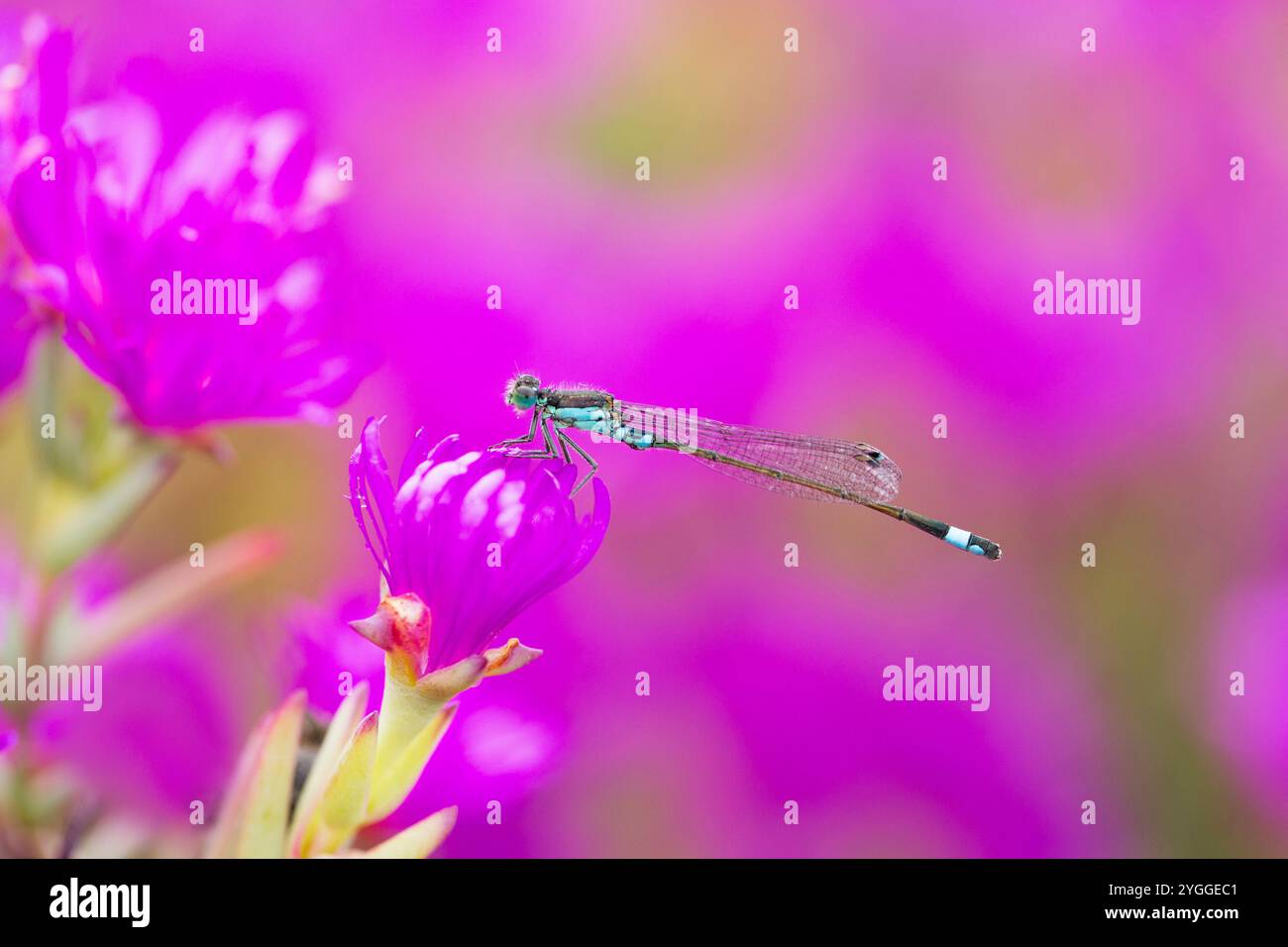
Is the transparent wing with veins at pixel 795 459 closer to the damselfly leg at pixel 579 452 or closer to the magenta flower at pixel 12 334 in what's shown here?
the damselfly leg at pixel 579 452

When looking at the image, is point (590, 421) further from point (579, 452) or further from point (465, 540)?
point (465, 540)

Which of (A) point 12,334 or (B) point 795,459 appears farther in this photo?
(B) point 795,459

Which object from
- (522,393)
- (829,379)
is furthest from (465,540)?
(829,379)

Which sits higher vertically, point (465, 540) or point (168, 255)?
point (168, 255)

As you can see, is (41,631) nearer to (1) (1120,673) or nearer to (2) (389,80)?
(2) (389,80)

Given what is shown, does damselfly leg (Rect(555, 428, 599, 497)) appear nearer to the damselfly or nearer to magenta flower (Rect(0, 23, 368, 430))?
the damselfly
